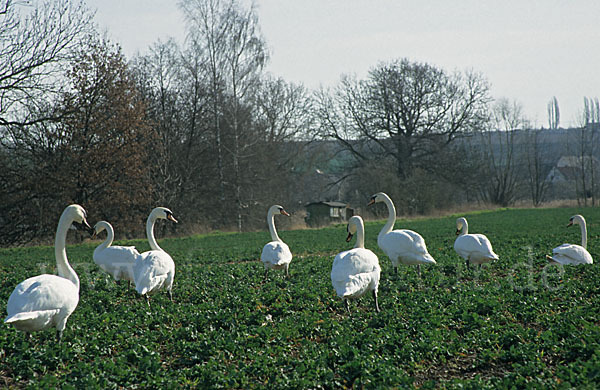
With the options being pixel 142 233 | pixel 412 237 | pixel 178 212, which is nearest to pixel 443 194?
→ pixel 178 212

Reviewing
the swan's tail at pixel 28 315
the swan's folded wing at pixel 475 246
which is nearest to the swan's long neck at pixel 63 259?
the swan's tail at pixel 28 315

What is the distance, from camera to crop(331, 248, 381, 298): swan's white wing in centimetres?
719

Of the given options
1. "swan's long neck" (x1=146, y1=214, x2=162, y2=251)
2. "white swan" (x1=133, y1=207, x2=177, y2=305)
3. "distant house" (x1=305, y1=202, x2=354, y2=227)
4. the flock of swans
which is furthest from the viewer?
"distant house" (x1=305, y1=202, x2=354, y2=227)

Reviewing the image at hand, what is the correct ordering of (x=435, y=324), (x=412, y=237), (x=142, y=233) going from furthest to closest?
(x=142, y=233)
(x=412, y=237)
(x=435, y=324)

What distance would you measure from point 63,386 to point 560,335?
5.14 metres

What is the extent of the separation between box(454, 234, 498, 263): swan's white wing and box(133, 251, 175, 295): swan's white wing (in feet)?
19.8

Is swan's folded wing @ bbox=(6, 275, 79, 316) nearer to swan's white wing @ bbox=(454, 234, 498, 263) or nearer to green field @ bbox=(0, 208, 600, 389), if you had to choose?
green field @ bbox=(0, 208, 600, 389)

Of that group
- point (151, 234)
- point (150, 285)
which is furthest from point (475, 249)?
point (151, 234)

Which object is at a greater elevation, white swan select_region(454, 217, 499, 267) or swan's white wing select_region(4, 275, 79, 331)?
swan's white wing select_region(4, 275, 79, 331)

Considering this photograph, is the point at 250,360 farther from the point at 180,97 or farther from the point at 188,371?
the point at 180,97

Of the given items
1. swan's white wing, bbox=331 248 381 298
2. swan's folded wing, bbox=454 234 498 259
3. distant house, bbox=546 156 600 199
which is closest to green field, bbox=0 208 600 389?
swan's white wing, bbox=331 248 381 298

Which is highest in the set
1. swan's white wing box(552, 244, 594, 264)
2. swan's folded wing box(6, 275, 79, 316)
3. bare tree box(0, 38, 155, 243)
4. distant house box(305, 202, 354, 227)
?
bare tree box(0, 38, 155, 243)

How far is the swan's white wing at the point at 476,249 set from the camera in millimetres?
10867

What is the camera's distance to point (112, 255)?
10.6 metres
